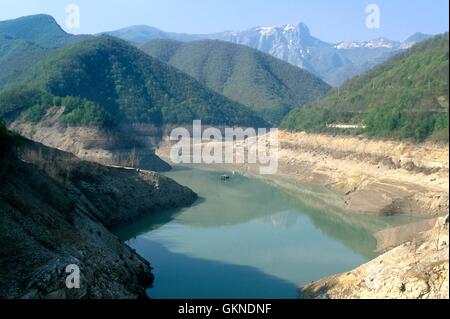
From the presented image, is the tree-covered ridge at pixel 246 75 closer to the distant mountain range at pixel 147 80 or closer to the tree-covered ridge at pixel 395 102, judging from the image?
the distant mountain range at pixel 147 80

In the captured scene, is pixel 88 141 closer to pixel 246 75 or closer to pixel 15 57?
pixel 15 57

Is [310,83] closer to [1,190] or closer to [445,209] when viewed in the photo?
[445,209]

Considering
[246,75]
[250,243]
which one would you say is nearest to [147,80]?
[246,75]

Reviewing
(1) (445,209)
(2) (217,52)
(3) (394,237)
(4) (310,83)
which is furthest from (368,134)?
(2) (217,52)

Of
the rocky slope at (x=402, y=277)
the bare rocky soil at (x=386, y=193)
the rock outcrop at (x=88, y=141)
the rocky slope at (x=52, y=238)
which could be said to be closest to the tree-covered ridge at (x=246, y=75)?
the bare rocky soil at (x=386, y=193)

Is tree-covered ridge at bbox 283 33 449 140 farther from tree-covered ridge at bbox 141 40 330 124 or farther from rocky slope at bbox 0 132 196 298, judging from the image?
tree-covered ridge at bbox 141 40 330 124

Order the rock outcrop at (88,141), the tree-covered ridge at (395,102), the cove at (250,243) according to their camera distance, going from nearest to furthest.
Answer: the cove at (250,243) < the tree-covered ridge at (395,102) < the rock outcrop at (88,141)
